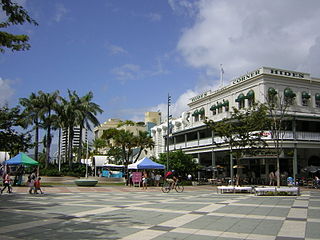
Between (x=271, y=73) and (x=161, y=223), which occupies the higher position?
(x=271, y=73)

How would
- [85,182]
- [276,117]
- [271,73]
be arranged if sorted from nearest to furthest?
[276,117], [85,182], [271,73]

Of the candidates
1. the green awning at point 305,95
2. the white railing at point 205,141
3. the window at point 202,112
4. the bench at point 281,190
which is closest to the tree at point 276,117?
the bench at point 281,190

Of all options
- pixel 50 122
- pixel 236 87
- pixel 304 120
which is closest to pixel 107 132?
pixel 50 122

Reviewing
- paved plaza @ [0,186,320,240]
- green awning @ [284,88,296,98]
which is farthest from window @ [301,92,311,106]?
paved plaza @ [0,186,320,240]

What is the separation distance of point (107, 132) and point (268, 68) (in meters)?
54.2

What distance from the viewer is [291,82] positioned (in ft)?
124

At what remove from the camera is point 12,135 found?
14656 millimetres

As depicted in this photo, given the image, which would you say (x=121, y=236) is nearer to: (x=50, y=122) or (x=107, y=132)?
(x=50, y=122)

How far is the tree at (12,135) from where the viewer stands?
555 inches

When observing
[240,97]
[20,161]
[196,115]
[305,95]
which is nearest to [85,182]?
[20,161]

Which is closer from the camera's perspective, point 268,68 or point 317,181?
point 317,181

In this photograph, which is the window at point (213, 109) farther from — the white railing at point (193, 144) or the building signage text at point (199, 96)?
the white railing at point (193, 144)

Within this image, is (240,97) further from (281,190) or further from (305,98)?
(281,190)

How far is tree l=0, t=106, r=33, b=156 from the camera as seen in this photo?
555 inches
